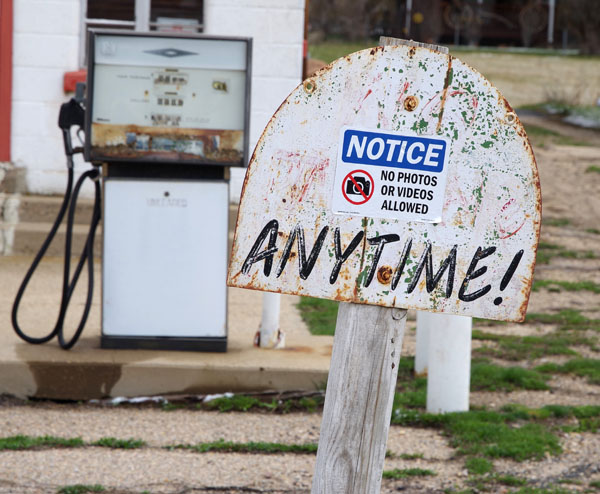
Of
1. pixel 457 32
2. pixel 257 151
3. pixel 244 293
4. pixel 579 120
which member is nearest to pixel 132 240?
pixel 244 293

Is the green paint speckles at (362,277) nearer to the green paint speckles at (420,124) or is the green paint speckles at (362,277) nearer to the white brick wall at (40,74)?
the green paint speckles at (420,124)

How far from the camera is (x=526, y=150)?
2182 mm

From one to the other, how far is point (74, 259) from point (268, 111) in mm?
2054

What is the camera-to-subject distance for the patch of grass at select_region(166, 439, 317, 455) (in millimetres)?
4238

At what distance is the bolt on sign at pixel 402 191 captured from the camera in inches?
85.9

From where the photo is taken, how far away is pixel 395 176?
7.18 feet

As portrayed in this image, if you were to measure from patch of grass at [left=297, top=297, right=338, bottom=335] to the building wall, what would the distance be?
1474mm

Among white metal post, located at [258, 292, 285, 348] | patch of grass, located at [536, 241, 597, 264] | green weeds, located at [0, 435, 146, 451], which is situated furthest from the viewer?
patch of grass, located at [536, 241, 597, 264]

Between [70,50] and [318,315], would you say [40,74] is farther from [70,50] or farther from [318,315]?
[318,315]

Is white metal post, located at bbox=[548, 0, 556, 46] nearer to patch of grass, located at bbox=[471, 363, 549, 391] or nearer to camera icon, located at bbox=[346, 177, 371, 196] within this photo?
patch of grass, located at bbox=[471, 363, 549, 391]

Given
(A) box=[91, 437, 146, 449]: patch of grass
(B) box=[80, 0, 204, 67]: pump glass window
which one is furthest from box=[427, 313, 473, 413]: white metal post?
(B) box=[80, 0, 204, 67]: pump glass window

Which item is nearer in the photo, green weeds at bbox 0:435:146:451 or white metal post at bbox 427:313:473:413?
green weeds at bbox 0:435:146:451

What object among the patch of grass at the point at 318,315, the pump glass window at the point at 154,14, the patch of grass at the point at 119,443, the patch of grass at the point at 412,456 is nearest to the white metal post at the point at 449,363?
the patch of grass at the point at 412,456

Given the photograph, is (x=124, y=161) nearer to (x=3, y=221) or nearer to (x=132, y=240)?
(x=132, y=240)
